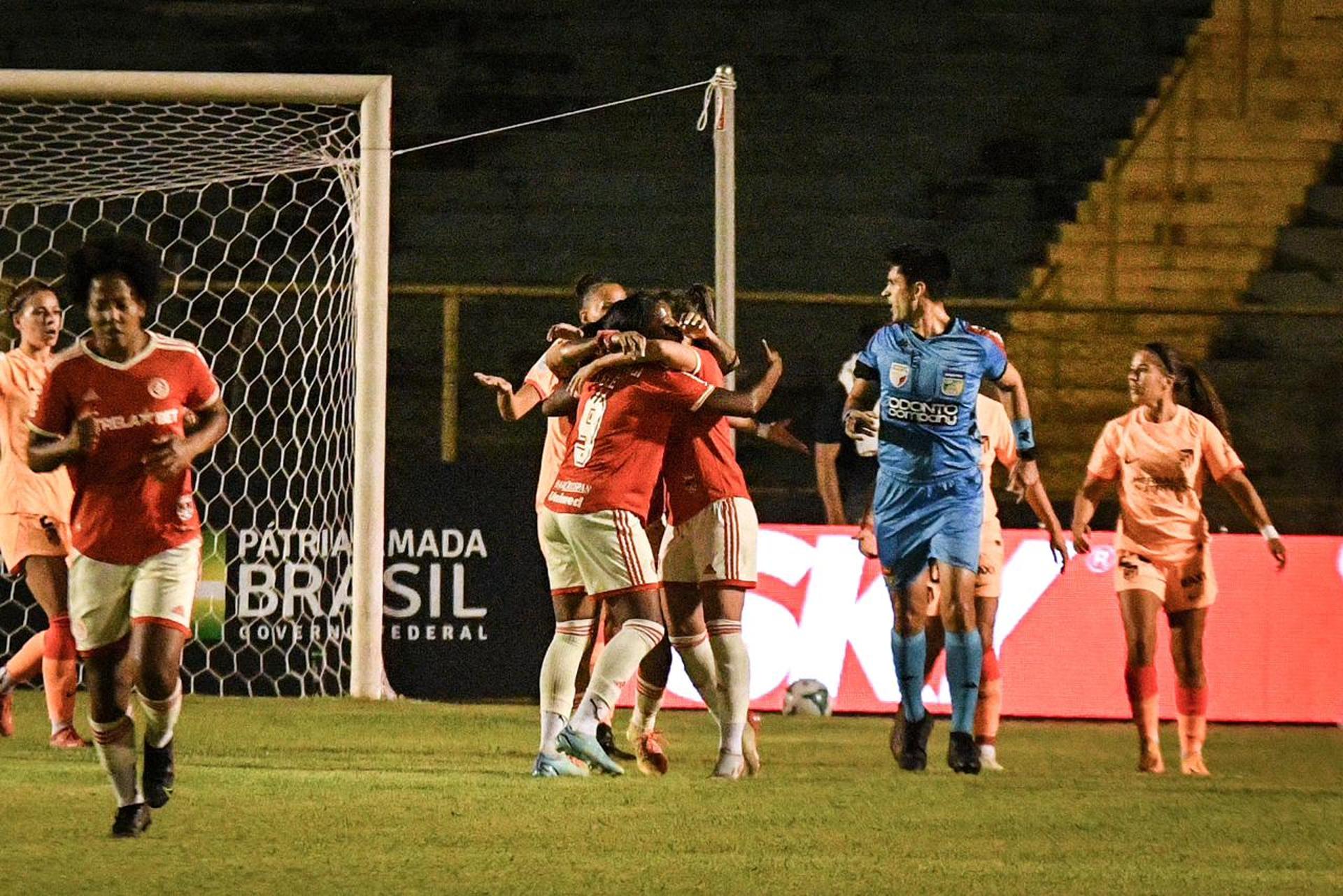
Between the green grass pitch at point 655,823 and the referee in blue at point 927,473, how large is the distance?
1.31ft

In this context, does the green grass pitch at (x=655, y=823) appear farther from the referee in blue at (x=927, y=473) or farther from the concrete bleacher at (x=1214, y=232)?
the concrete bleacher at (x=1214, y=232)

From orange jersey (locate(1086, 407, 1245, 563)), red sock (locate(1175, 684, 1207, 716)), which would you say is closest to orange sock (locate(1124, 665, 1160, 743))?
red sock (locate(1175, 684, 1207, 716))

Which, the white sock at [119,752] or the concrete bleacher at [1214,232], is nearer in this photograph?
the white sock at [119,752]

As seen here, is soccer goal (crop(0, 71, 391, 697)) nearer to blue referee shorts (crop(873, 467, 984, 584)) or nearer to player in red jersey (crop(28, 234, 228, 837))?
blue referee shorts (crop(873, 467, 984, 584))

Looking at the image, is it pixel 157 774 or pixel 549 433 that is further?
pixel 549 433

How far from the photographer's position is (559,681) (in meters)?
7.48

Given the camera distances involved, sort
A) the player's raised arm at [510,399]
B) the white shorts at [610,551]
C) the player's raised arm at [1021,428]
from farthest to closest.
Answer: the player's raised arm at [1021,428] → the player's raised arm at [510,399] → the white shorts at [610,551]

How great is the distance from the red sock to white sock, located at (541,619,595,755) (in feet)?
8.41

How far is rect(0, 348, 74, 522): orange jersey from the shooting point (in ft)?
28.8

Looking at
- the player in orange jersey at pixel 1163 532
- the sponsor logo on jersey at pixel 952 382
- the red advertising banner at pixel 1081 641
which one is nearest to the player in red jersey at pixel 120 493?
the sponsor logo on jersey at pixel 952 382

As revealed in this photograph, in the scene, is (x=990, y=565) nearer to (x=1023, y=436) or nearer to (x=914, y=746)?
(x=1023, y=436)

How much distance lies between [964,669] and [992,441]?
1.17 metres

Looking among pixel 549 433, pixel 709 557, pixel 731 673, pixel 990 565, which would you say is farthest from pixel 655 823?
pixel 990 565

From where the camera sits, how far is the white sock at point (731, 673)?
752 centimetres
